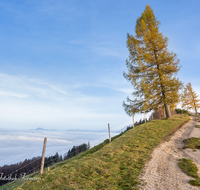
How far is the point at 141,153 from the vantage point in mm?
9078

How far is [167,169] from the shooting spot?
256 inches

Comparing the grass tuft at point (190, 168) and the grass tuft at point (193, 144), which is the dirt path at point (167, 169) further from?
the grass tuft at point (193, 144)

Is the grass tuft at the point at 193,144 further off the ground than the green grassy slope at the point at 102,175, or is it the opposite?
the grass tuft at the point at 193,144

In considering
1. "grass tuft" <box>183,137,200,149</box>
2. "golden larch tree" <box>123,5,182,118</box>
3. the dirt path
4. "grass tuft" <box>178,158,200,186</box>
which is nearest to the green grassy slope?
the dirt path

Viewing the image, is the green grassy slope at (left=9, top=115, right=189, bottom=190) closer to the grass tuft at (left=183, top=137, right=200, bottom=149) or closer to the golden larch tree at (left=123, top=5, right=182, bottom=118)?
the grass tuft at (left=183, top=137, right=200, bottom=149)

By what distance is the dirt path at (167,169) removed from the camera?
16.5ft

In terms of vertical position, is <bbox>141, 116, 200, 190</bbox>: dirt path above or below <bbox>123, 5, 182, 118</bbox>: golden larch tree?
below

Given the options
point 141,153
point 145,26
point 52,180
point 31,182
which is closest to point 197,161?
point 141,153

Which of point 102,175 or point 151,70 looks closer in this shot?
point 102,175

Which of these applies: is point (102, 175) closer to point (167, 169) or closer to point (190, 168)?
point (167, 169)

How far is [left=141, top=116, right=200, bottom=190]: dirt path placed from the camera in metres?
5.02

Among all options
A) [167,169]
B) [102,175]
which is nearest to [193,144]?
[167,169]

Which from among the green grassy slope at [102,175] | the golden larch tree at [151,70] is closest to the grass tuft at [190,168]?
the green grassy slope at [102,175]

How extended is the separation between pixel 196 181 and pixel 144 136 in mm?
7768
